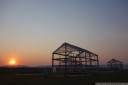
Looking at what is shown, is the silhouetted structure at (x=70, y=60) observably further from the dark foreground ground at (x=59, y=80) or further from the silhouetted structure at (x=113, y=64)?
the silhouetted structure at (x=113, y=64)

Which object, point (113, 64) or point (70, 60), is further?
point (113, 64)

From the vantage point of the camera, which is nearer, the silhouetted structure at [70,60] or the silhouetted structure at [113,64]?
the silhouetted structure at [70,60]

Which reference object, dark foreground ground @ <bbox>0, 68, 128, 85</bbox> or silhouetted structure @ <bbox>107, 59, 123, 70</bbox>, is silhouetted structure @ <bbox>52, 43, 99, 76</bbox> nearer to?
dark foreground ground @ <bbox>0, 68, 128, 85</bbox>

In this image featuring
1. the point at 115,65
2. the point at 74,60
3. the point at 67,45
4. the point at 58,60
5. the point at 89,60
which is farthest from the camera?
the point at 115,65

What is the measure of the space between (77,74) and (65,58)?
5.11 m

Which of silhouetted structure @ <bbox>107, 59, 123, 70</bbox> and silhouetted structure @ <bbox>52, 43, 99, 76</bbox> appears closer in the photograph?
silhouetted structure @ <bbox>52, 43, 99, 76</bbox>

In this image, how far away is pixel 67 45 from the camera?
4109 centimetres

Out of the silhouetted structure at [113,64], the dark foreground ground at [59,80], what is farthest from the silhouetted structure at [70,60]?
the silhouetted structure at [113,64]

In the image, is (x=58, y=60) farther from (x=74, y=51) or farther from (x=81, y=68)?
(x=81, y=68)

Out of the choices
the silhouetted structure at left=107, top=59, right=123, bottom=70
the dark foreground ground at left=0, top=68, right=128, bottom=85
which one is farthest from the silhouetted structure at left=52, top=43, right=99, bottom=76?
the silhouetted structure at left=107, top=59, right=123, bottom=70

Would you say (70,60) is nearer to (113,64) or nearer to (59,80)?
(59,80)

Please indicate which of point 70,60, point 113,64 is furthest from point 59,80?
point 113,64

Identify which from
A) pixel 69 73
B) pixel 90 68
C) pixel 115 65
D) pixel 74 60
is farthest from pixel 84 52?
pixel 115 65

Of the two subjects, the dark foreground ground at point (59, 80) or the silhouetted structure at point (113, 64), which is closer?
the dark foreground ground at point (59, 80)
